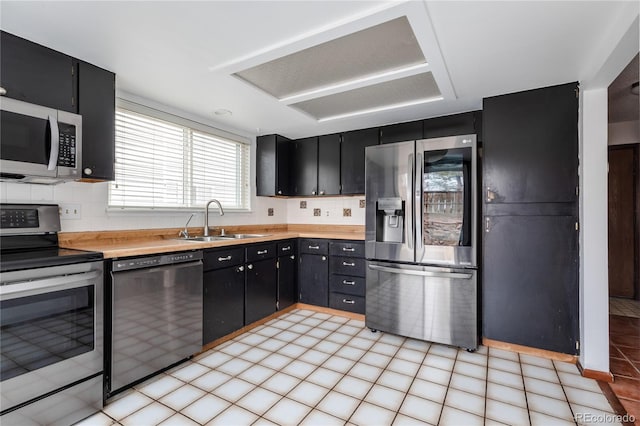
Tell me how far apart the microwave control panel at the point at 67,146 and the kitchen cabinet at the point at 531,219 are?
3.13 meters

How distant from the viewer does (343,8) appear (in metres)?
1.60

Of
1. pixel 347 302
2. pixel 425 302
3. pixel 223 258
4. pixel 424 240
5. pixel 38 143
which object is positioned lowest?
pixel 347 302

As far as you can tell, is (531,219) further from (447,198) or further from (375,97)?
(375,97)

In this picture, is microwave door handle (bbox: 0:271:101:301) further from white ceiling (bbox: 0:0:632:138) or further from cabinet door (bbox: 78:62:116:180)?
white ceiling (bbox: 0:0:632:138)

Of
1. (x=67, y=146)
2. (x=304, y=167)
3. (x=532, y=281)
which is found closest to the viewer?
(x=67, y=146)

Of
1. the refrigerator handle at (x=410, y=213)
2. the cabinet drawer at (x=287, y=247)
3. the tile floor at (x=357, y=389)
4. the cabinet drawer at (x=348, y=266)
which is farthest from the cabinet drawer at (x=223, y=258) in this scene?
the refrigerator handle at (x=410, y=213)

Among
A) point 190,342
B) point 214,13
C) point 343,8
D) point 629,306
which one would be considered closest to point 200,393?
point 190,342

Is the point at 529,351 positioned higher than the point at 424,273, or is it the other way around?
the point at 424,273

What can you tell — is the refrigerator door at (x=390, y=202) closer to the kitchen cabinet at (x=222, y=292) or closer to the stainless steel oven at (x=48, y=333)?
the kitchen cabinet at (x=222, y=292)

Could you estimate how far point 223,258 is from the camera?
2.80 m

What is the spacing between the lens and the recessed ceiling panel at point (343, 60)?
6.12 ft

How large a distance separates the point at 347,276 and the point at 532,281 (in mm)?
1701

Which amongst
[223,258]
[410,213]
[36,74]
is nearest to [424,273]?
[410,213]

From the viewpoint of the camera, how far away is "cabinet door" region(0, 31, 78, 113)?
1.79 m
